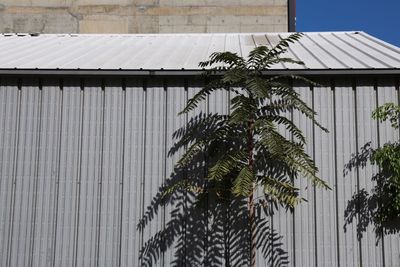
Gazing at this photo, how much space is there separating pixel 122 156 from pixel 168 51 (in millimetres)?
2709

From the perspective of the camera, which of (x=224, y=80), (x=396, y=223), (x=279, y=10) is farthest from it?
(x=279, y=10)

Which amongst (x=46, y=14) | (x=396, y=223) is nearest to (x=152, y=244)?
(x=396, y=223)

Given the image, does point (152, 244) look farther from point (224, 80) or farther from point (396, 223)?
point (396, 223)

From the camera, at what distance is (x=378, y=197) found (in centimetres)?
664

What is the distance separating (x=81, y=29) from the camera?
16.4 meters

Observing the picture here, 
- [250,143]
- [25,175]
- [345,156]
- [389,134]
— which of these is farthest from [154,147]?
[389,134]

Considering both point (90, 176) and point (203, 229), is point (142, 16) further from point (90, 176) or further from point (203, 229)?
point (203, 229)

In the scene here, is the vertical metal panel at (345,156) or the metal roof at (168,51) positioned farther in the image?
the metal roof at (168,51)

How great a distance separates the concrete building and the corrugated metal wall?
0.05ft

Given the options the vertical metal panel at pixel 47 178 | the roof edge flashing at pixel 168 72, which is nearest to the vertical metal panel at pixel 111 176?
the roof edge flashing at pixel 168 72

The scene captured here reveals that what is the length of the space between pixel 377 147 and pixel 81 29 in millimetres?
12691

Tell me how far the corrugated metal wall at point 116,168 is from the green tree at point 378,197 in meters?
0.12

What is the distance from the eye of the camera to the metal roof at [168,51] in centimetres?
704

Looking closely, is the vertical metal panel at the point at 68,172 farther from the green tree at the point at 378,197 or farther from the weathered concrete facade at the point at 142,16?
the weathered concrete facade at the point at 142,16
